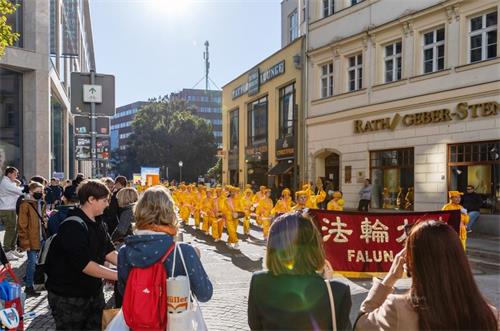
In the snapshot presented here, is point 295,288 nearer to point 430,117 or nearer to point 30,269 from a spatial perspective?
point 30,269

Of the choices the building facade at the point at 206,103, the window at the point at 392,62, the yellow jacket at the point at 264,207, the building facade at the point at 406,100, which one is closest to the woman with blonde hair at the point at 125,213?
the yellow jacket at the point at 264,207

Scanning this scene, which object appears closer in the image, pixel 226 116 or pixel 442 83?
pixel 442 83

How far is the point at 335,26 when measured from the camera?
872 inches

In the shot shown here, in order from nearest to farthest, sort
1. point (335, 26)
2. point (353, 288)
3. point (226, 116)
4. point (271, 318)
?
point (271, 318) → point (353, 288) → point (335, 26) → point (226, 116)

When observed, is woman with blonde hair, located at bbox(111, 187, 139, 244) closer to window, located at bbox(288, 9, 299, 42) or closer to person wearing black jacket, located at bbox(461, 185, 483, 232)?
person wearing black jacket, located at bbox(461, 185, 483, 232)

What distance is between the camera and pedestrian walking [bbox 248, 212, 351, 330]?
2.12m

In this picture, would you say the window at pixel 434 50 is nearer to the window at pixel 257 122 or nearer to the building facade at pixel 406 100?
the building facade at pixel 406 100

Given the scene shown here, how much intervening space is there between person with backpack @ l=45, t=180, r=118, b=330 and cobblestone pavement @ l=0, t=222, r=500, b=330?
2271 mm

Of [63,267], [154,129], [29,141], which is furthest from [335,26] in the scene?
[154,129]

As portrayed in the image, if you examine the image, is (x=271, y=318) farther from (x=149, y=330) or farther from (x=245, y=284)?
(x=245, y=284)

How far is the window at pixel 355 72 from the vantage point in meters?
21.1

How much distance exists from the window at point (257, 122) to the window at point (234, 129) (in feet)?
8.64

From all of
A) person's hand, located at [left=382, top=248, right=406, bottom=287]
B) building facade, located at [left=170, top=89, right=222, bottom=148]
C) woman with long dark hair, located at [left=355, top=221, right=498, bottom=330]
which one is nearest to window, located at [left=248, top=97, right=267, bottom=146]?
person's hand, located at [left=382, top=248, right=406, bottom=287]

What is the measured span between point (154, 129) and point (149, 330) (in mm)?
60552
